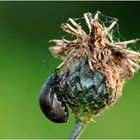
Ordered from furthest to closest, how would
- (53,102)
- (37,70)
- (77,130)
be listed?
(37,70), (53,102), (77,130)

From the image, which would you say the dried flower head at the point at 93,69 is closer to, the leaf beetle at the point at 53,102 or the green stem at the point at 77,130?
the green stem at the point at 77,130

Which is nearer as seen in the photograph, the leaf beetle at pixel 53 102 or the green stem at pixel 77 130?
the green stem at pixel 77 130

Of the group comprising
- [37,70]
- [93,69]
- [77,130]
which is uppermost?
[37,70]

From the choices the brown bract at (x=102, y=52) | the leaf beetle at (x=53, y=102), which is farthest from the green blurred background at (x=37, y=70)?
the brown bract at (x=102, y=52)

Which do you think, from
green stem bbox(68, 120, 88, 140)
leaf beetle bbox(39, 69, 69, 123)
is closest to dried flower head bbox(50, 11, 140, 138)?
green stem bbox(68, 120, 88, 140)

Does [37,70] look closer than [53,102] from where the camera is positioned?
No

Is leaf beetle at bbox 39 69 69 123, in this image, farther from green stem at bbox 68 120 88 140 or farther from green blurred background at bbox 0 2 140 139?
green blurred background at bbox 0 2 140 139

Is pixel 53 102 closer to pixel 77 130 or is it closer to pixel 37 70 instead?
pixel 77 130

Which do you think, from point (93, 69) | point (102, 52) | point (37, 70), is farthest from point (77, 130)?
point (37, 70)
